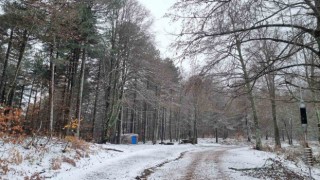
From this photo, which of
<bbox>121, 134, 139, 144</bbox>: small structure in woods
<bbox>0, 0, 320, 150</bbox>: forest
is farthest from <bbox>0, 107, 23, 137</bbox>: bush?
<bbox>121, 134, 139, 144</bbox>: small structure in woods

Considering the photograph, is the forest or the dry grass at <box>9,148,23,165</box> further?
the dry grass at <box>9,148,23,165</box>

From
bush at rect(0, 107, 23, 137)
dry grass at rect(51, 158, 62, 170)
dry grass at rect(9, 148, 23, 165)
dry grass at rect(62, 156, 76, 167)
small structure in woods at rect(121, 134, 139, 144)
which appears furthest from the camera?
small structure in woods at rect(121, 134, 139, 144)

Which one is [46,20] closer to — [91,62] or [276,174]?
[276,174]

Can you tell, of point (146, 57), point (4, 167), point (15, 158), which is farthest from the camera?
point (146, 57)

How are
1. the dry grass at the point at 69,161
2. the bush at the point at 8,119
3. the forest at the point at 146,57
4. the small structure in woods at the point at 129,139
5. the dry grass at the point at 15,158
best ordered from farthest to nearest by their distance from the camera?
the small structure in woods at the point at 129,139, the dry grass at the point at 69,161, the bush at the point at 8,119, the dry grass at the point at 15,158, the forest at the point at 146,57

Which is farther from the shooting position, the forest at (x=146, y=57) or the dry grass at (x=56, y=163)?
the dry grass at (x=56, y=163)

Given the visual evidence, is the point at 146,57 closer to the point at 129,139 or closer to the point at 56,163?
the point at 129,139

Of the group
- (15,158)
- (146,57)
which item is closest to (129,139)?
(146,57)

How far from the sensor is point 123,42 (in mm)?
23766

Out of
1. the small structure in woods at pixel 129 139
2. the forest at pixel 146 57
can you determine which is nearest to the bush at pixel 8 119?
the forest at pixel 146 57

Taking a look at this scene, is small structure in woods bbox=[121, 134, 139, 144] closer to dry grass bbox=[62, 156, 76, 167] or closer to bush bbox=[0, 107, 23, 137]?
dry grass bbox=[62, 156, 76, 167]

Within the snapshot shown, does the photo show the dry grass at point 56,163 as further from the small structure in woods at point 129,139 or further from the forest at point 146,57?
the small structure in woods at point 129,139

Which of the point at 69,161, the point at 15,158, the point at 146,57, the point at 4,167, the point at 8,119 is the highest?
the point at 146,57

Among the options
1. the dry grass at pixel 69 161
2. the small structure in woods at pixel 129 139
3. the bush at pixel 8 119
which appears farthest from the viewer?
the small structure in woods at pixel 129 139
